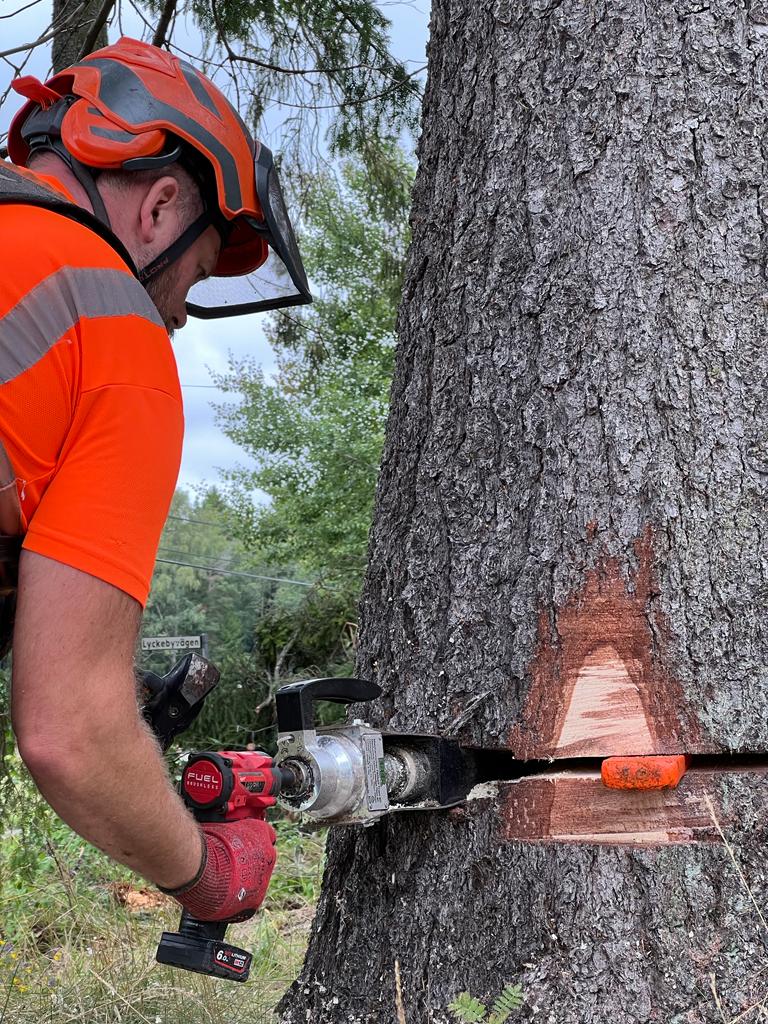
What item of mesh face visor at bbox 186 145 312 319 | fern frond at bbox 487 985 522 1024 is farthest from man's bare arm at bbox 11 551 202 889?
mesh face visor at bbox 186 145 312 319

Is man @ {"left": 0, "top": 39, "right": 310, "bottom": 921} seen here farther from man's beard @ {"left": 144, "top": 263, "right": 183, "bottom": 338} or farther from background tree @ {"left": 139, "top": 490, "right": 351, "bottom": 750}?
background tree @ {"left": 139, "top": 490, "right": 351, "bottom": 750}

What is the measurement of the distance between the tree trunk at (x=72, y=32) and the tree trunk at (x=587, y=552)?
2523 mm

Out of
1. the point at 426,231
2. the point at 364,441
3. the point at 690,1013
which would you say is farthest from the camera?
the point at 364,441

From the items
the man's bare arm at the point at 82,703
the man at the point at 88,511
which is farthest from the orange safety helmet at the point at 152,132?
the man's bare arm at the point at 82,703

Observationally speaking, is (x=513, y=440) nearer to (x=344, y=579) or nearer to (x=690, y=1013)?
(x=690, y=1013)

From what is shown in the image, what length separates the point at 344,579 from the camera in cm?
853

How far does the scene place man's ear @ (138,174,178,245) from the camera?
179 centimetres

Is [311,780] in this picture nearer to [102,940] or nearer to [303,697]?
[303,697]

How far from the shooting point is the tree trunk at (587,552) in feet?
5.56

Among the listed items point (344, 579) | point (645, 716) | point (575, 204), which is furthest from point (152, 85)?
point (344, 579)

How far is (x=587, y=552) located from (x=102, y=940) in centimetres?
268

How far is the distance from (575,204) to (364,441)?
785cm

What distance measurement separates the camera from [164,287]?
1.90m

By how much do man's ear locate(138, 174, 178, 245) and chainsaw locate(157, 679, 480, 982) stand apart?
2.90ft
